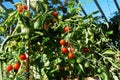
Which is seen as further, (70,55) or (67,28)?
(67,28)

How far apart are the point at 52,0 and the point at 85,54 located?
0.57 metres

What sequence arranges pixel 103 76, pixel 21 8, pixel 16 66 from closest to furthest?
pixel 16 66
pixel 21 8
pixel 103 76

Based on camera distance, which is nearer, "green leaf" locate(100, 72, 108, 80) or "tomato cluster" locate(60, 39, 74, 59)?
"tomato cluster" locate(60, 39, 74, 59)

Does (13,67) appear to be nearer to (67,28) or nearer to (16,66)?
(16,66)

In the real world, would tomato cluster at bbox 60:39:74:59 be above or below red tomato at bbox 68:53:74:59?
above

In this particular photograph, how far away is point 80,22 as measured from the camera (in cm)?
278

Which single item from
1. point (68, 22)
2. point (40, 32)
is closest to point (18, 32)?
point (40, 32)

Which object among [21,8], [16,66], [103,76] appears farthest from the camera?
[103,76]

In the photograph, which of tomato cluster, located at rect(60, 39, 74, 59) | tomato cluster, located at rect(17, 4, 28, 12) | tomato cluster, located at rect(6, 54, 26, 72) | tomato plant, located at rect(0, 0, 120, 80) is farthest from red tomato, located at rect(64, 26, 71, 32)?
tomato cluster, located at rect(6, 54, 26, 72)

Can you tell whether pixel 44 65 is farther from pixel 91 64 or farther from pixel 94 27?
pixel 94 27

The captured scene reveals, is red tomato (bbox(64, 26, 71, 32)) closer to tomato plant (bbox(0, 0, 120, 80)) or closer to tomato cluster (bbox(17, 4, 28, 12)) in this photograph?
tomato plant (bbox(0, 0, 120, 80))

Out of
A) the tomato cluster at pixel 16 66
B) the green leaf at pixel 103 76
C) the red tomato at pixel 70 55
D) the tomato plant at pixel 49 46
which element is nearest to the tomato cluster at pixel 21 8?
the tomato plant at pixel 49 46

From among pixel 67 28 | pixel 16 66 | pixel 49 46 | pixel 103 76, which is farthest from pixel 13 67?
pixel 103 76

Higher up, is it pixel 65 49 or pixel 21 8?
pixel 21 8
